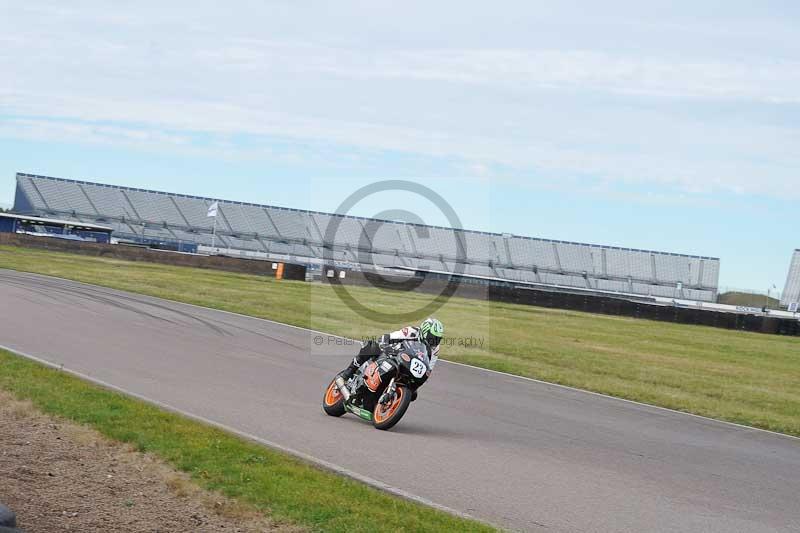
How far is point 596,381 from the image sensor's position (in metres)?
19.4

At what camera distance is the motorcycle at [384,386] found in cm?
1105

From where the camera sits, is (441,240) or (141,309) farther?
(441,240)

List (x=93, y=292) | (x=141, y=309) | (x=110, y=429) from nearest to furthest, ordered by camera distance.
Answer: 1. (x=110, y=429)
2. (x=141, y=309)
3. (x=93, y=292)

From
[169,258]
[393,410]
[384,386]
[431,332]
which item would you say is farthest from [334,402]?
[169,258]

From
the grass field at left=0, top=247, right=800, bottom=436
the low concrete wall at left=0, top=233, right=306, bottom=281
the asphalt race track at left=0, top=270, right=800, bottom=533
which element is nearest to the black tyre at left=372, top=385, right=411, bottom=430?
the asphalt race track at left=0, top=270, right=800, bottom=533

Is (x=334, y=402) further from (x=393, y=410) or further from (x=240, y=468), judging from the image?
(x=240, y=468)

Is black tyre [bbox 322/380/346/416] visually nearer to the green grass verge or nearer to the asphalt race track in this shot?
the asphalt race track

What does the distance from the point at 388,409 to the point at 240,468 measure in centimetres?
324

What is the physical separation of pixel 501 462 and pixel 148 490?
12.8 ft

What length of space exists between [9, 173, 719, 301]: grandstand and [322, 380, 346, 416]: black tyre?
54.0 metres

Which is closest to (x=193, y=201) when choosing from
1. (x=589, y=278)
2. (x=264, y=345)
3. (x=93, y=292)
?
(x=589, y=278)

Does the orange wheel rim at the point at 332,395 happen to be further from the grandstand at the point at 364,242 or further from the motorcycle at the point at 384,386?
the grandstand at the point at 364,242

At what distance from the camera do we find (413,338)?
11.4 m

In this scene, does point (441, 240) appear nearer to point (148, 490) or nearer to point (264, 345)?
point (264, 345)
